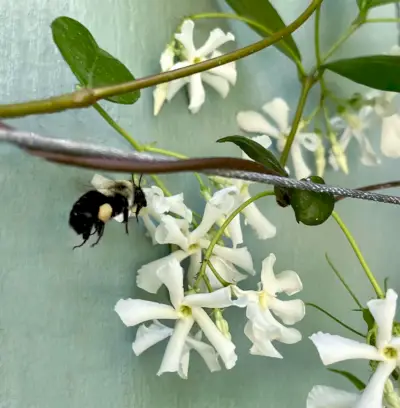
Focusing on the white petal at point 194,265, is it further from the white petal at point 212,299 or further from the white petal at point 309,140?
the white petal at point 309,140

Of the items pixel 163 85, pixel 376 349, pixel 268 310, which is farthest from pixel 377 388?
pixel 163 85

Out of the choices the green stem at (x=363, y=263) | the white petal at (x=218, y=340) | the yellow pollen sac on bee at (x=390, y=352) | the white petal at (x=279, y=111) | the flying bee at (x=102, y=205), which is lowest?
the white petal at (x=218, y=340)

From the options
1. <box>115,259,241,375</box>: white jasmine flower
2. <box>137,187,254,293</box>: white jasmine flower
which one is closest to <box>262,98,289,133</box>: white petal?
<box>137,187,254,293</box>: white jasmine flower

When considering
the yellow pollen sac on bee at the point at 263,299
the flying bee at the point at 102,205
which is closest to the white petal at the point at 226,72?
the flying bee at the point at 102,205

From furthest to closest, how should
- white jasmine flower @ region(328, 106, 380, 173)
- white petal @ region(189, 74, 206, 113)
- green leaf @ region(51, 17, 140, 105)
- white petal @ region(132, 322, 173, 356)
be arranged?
white jasmine flower @ region(328, 106, 380, 173) → white petal @ region(189, 74, 206, 113) → white petal @ region(132, 322, 173, 356) → green leaf @ region(51, 17, 140, 105)

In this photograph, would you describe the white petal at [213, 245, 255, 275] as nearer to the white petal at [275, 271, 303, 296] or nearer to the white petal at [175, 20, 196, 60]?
the white petal at [275, 271, 303, 296]

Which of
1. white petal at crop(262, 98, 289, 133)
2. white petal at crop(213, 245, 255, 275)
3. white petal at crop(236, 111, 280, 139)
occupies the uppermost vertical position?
white petal at crop(262, 98, 289, 133)
